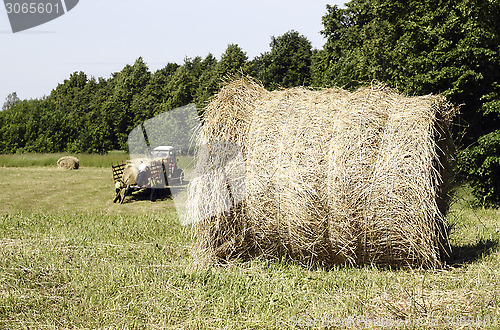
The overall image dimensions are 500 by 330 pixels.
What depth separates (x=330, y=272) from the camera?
7.55 meters

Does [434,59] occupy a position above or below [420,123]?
above

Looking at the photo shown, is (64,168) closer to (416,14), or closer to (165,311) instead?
(416,14)

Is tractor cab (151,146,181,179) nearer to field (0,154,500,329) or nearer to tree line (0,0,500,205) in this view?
tree line (0,0,500,205)

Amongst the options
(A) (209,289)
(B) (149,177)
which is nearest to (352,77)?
(B) (149,177)

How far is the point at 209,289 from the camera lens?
22.3 ft

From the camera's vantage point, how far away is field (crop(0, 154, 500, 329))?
588cm

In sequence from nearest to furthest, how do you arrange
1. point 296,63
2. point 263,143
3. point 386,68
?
point 263,143
point 386,68
point 296,63

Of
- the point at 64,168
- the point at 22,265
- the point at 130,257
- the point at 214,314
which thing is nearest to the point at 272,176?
the point at 214,314

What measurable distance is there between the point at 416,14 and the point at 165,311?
60.0 ft

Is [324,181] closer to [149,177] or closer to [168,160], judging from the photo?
[149,177]

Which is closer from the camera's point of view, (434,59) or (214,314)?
(214,314)

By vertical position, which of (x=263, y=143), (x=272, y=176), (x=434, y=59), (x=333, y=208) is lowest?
(x=333, y=208)

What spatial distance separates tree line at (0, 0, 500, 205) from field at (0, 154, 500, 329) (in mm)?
3024

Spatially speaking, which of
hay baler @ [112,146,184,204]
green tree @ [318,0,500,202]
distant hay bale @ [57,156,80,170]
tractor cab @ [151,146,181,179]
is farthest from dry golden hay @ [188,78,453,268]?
distant hay bale @ [57,156,80,170]
